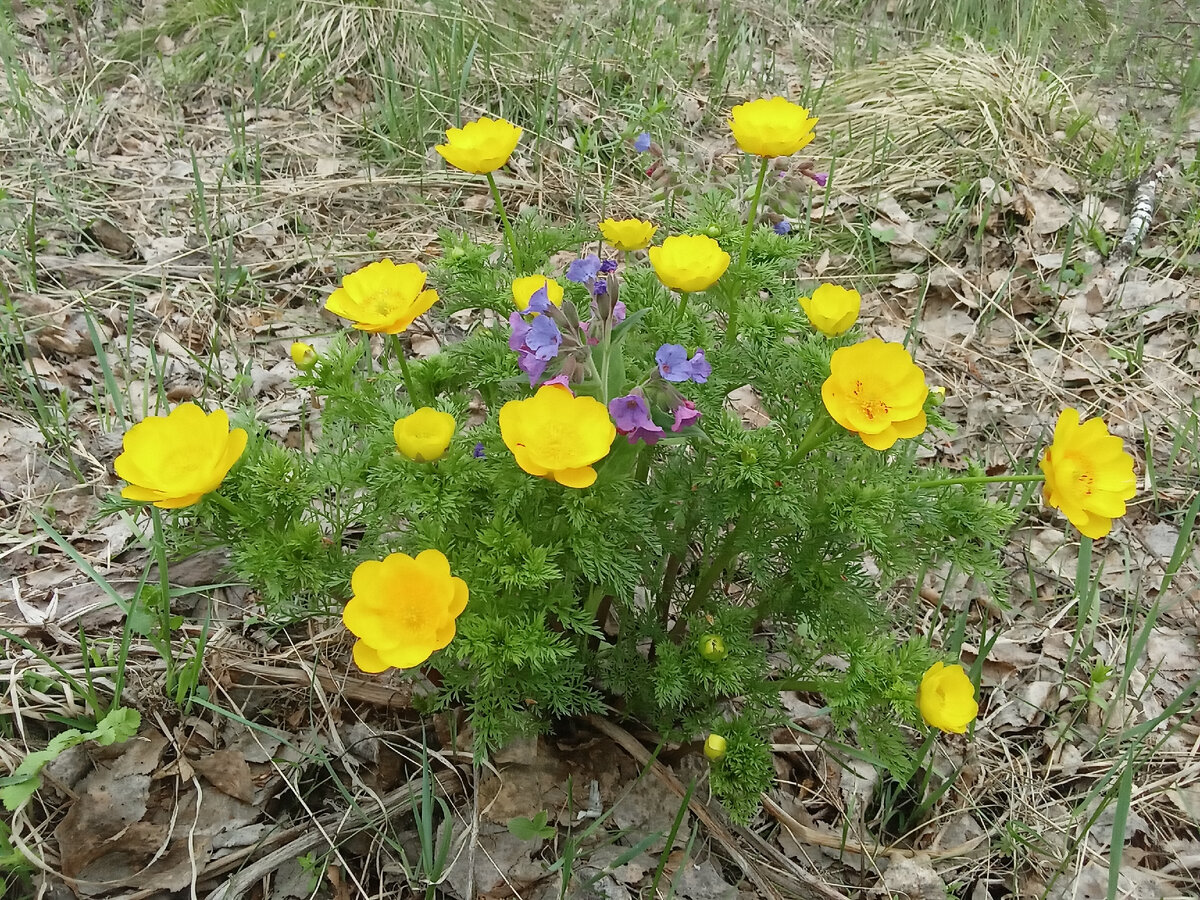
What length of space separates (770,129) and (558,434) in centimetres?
77

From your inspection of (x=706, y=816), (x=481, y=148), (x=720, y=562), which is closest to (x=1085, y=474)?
(x=720, y=562)

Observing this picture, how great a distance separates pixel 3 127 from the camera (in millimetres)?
3578

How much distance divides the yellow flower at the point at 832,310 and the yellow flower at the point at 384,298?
→ 2.08 feet

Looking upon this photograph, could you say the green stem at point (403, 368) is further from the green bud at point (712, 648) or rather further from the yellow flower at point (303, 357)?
the green bud at point (712, 648)

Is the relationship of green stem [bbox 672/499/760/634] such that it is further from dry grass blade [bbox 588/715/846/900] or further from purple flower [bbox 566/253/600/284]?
purple flower [bbox 566/253/600/284]

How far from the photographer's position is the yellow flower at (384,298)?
1374 mm

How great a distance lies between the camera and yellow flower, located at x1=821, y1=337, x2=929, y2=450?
4.03ft

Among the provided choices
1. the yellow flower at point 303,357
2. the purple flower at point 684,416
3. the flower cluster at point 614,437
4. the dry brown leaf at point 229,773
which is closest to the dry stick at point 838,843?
the flower cluster at point 614,437

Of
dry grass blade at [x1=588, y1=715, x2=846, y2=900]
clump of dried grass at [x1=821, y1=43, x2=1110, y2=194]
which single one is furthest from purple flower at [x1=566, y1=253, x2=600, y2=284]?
clump of dried grass at [x1=821, y1=43, x2=1110, y2=194]

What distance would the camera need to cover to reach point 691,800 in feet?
5.57

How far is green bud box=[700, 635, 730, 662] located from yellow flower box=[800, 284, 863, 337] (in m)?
0.56

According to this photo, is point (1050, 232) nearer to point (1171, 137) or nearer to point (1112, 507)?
point (1171, 137)

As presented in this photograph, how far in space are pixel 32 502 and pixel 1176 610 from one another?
10.2ft

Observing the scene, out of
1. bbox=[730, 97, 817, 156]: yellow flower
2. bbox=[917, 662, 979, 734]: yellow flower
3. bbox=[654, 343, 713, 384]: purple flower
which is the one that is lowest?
bbox=[917, 662, 979, 734]: yellow flower
